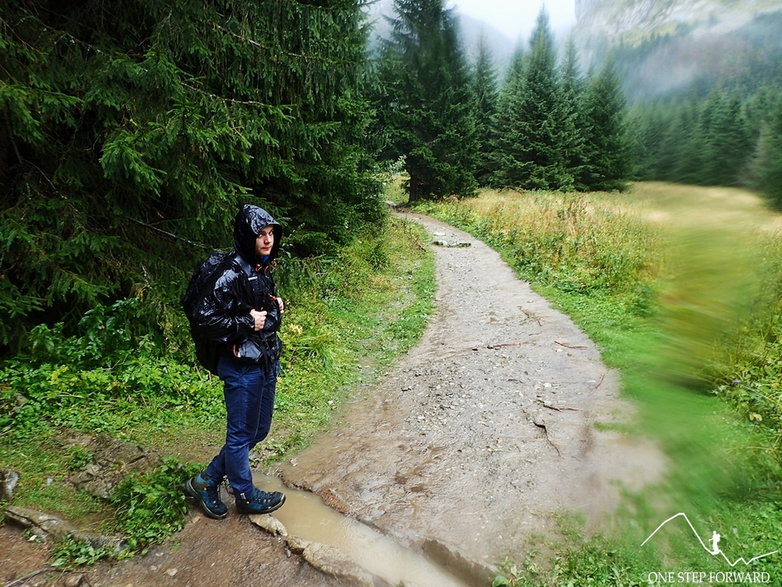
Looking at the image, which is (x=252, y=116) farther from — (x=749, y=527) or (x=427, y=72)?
(x=749, y=527)

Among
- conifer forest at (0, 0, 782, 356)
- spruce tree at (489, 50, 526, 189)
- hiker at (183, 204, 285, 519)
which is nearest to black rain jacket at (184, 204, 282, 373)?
hiker at (183, 204, 285, 519)

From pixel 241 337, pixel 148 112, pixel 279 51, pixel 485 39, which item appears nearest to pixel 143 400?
pixel 241 337

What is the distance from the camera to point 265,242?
341 centimetres

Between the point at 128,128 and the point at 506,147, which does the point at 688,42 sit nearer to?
the point at 128,128

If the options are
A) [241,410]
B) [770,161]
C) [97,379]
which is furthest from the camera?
[97,379]

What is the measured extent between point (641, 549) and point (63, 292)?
5948 mm

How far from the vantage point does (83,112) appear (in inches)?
205

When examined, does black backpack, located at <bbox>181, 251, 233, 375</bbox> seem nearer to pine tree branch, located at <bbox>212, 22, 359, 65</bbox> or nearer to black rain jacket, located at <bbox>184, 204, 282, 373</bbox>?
black rain jacket, located at <bbox>184, 204, 282, 373</bbox>

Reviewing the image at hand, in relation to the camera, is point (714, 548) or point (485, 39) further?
point (714, 548)

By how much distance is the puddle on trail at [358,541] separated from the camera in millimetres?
3248

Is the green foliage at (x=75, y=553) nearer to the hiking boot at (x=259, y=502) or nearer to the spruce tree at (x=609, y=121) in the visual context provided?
the hiking boot at (x=259, y=502)

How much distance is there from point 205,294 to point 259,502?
1841mm

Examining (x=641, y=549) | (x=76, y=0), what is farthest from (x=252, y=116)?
(x=641, y=549)

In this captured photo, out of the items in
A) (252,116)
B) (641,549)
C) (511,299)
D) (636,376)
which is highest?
(252,116)
